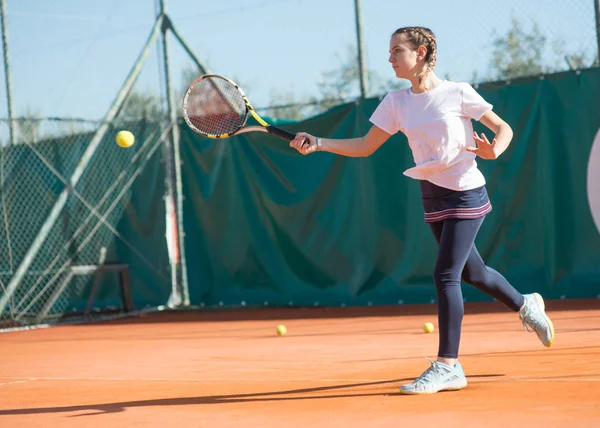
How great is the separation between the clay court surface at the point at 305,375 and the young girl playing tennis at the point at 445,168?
24cm

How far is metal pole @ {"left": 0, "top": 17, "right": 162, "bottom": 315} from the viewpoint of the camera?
10438 mm

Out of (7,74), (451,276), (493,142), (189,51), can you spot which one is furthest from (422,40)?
(7,74)

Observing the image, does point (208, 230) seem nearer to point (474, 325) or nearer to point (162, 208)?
point (162, 208)

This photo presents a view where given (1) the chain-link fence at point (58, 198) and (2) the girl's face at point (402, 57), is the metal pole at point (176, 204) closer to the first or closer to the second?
(1) the chain-link fence at point (58, 198)

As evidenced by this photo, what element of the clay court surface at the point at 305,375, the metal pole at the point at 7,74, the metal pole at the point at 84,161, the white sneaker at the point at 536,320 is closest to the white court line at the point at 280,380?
the clay court surface at the point at 305,375

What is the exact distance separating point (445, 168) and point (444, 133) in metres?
0.16

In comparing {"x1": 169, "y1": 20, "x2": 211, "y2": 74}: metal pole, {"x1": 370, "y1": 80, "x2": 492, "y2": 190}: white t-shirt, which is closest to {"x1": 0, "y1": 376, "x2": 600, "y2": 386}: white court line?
{"x1": 370, "y1": 80, "x2": 492, "y2": 190}: white t-shirt

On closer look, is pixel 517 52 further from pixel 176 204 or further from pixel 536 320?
pixel 536 320

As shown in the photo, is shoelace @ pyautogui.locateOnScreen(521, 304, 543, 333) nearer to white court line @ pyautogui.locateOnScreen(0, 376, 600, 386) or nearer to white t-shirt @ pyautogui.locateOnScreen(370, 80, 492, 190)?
white court line @ pyautogui.locateOnScreen(0, 376, 600, 386)

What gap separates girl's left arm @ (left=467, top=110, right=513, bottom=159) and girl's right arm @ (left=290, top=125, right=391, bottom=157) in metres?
0.50

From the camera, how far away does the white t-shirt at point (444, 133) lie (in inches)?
163

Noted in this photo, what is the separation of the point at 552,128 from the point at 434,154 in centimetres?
514

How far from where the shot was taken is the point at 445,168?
13.6 feet

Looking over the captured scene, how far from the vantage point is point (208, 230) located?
10906 millimetres
